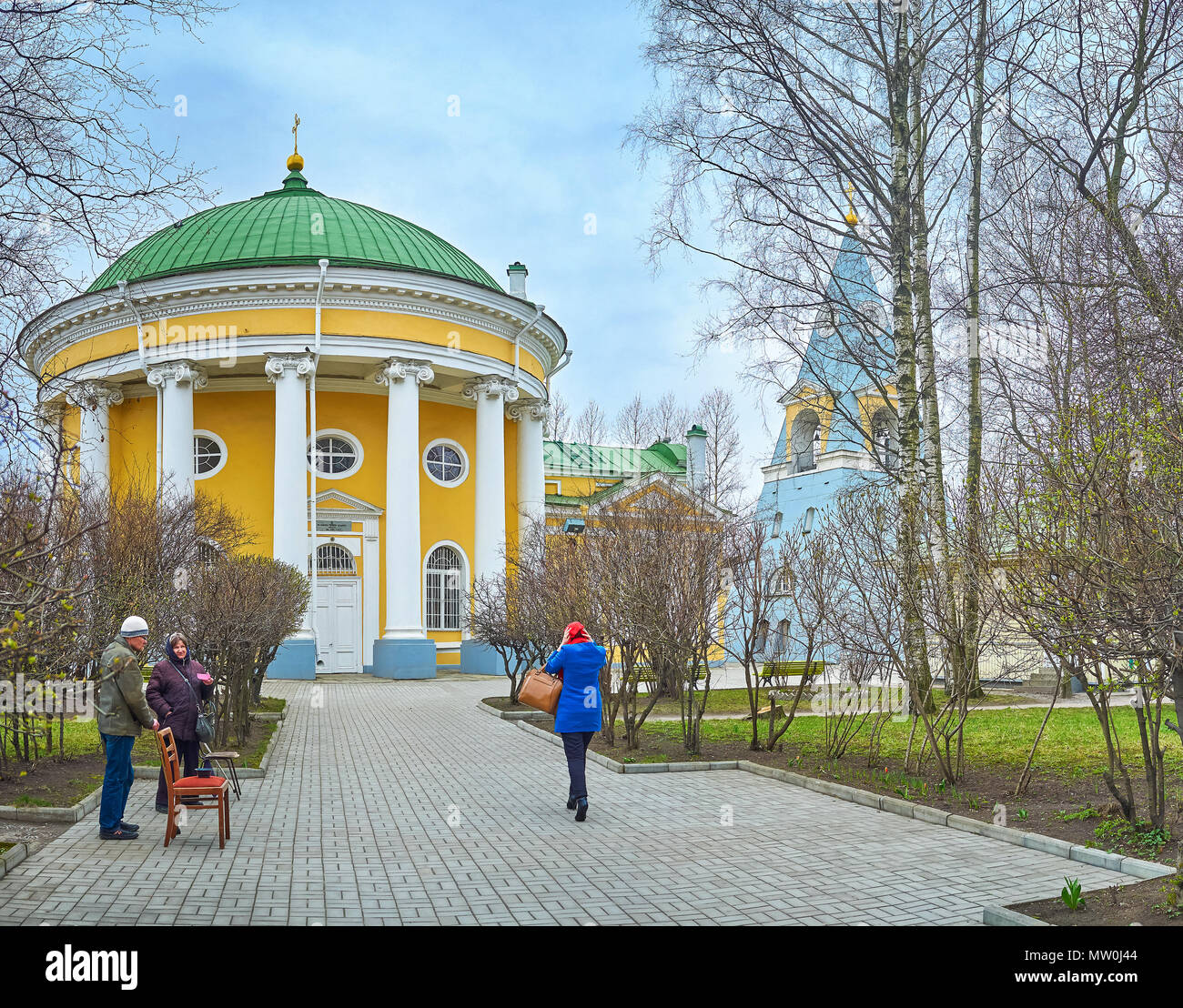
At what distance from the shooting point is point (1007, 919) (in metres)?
5.79

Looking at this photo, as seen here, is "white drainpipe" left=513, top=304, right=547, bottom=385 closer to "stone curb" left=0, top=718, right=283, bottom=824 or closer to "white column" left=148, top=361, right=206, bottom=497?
"white column" left=148, top=361, right=206, bottom=497

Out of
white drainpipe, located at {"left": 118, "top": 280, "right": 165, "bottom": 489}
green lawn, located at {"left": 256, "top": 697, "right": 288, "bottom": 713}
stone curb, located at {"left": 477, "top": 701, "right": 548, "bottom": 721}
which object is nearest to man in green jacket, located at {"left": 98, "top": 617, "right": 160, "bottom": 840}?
stone curb, located at {"left": 477, "top": 701, "right": 548, "bottom": 721}

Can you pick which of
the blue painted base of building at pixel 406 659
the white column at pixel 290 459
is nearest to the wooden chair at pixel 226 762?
the blue painted base of building at pixel 406 659

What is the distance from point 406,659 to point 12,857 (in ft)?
68.7

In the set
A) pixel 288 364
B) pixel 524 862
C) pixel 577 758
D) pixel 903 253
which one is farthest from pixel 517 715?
pixel 288 364

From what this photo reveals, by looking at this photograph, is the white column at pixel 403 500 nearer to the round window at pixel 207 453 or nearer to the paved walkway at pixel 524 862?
the round window at pixel 207 453

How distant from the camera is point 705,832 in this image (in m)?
8.55

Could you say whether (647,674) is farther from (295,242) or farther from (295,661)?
(295,242)

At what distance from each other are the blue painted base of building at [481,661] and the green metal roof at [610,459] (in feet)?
51.2

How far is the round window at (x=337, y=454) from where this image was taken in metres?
31.0

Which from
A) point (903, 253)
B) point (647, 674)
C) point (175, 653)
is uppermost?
point (903, 253)
